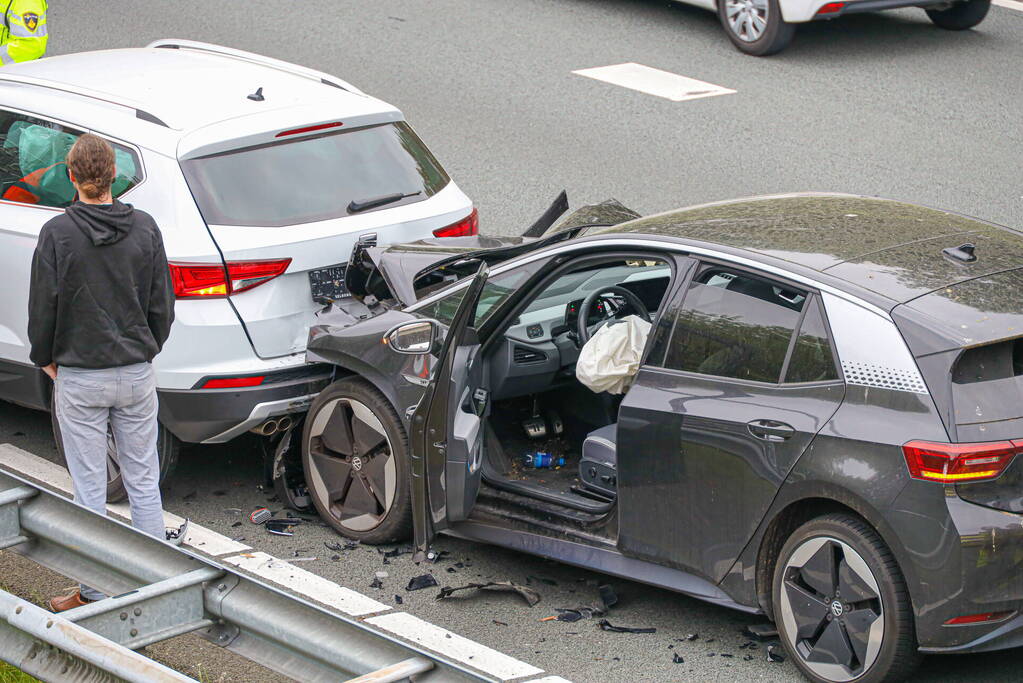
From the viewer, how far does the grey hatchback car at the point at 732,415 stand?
451 centimetres

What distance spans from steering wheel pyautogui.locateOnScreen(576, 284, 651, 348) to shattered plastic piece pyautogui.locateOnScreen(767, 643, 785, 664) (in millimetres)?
1454

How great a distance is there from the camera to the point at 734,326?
199 inches

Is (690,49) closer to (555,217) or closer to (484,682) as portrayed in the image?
(555,217)

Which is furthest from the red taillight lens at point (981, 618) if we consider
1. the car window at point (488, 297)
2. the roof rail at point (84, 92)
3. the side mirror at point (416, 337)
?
the roof rail at point (84, 92)

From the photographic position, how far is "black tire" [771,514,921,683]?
4.59 meters

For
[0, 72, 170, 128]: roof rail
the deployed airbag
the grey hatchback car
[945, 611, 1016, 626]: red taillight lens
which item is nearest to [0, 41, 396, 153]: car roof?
[0, 72, 170, 128]: roof rail

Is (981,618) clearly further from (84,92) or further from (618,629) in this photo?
(84,92)

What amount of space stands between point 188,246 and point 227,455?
154 centimetres

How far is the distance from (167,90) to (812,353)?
376 centimetres

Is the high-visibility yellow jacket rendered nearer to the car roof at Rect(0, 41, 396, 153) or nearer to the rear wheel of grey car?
the car roof at Rect(0, 41, 396, 153)

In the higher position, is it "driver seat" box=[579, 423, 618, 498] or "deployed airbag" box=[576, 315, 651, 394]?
"deployed airbag" box=[576, 315, 651, 394]

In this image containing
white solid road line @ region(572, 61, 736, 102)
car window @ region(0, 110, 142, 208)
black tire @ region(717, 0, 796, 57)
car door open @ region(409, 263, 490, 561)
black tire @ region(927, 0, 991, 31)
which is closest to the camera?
car door open @ region(409, 263, 490, 561)

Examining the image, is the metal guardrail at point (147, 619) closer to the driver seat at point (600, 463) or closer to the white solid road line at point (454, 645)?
the white solid road line at point (454, 645)

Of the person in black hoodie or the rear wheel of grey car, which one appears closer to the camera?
the person in black hoodie
